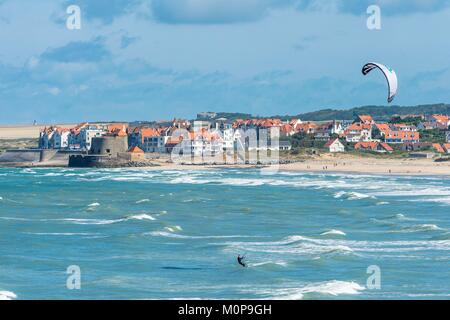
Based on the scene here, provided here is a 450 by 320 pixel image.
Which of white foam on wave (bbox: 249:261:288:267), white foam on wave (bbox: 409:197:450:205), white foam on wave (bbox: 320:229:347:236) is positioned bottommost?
white foam on wave (bbox: 249:261:288:267)

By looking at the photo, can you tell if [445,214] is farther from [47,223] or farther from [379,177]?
[379,177]

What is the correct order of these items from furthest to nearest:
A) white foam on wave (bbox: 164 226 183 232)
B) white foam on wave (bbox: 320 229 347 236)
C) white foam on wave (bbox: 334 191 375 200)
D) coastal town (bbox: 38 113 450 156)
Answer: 1. coastal town (bbox: 38 113 450 156)
2. white foam on wave (bbox: 334 191 375 200)
3. white foam on wave (bbox: 164 226 183 232)
4. white foam on wave (bbox: 320 229 347 236)

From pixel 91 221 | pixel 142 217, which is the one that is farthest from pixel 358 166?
pixel 91 221

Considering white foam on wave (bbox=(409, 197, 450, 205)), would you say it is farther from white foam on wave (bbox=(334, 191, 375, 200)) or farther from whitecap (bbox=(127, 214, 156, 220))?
whitecap (bbox=(127, 214, 156, 220))

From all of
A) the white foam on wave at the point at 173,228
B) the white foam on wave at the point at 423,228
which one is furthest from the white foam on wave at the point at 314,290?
the white foam on wave at the point at 173,228

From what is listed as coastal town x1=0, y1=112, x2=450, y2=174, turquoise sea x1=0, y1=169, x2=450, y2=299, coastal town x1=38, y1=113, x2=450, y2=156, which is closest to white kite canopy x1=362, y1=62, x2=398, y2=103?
turquoise sea x1=0, y1=169, x2=450, y2=299

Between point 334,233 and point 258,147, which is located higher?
point 258,147

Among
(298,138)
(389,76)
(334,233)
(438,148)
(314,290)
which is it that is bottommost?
(314,290)

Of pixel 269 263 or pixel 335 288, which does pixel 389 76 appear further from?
pixel 335 288
